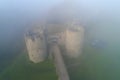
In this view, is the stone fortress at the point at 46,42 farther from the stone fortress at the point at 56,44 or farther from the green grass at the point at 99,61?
the green grass at the point at 99,61

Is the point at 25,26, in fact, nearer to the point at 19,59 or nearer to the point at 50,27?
the point at 50,27

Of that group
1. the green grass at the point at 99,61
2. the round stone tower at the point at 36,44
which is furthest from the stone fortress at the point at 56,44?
the green grass at the point at 99,61

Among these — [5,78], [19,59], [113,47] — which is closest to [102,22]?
[113,47]

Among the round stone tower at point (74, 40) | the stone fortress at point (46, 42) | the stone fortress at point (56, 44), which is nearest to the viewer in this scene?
the stone fortress at point (56, 44)

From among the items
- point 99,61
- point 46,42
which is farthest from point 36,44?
point 99,61

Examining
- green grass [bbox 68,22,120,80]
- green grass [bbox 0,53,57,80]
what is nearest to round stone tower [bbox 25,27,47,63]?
green grass [bbox 0,53,57,80]

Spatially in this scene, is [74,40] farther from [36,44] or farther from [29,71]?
[29,71]

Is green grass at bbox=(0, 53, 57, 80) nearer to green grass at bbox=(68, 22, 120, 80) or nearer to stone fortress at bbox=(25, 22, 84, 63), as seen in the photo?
stone fortress at bbox=(25, 22, 84, 63)
